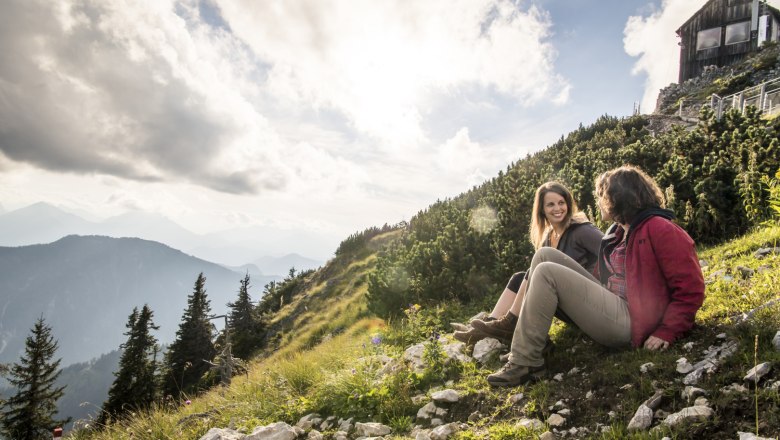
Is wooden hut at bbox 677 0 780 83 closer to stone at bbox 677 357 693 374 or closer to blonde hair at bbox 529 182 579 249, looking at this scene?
blonde hair at bbox 529 182 579 249

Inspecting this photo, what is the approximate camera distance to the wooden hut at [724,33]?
31438mm

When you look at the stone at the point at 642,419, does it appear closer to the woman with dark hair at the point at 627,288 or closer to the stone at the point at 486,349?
the woman with dark hair at the point at 627,288

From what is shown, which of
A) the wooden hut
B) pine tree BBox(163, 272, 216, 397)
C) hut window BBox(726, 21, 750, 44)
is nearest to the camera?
pine tree BBox(163, 272, 216, 397)

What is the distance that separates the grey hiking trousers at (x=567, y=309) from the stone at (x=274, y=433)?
265 cm

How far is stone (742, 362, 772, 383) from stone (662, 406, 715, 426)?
16.4 inches

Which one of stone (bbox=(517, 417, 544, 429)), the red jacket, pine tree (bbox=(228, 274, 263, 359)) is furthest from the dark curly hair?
pine tree (bbox=(228, 274, 263, 359))

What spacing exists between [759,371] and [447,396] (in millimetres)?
2575

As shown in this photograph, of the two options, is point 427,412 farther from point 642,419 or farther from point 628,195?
point 628,195

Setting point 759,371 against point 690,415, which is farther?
point 759,371

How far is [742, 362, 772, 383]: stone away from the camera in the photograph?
8.61 feet

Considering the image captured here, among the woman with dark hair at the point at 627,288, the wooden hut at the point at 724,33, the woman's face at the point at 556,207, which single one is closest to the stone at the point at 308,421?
the woman with dark hair at the point at 627,288

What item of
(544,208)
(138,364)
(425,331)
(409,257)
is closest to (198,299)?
(138,364)

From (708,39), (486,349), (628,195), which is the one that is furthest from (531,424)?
(708,39)

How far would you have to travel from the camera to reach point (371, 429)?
4086 millimetres
